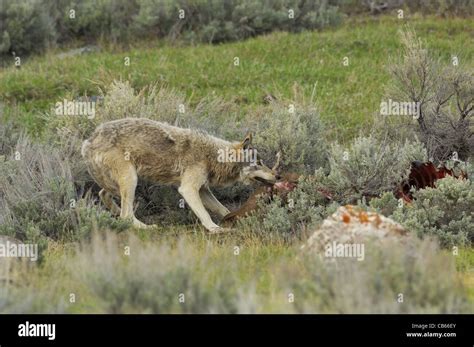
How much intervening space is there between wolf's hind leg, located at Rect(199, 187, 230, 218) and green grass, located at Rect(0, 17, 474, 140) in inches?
148

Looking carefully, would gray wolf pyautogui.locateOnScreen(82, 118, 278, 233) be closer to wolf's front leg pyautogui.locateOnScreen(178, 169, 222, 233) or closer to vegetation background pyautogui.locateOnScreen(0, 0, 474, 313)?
wolf's front leg pyautogui.locateOnScreen(178, 169, 222, 233)

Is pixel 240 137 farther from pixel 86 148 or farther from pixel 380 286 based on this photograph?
pixel 380 286

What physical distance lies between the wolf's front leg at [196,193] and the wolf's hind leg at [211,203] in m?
0.49

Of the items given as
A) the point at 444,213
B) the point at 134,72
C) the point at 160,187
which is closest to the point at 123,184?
the point at 160,187

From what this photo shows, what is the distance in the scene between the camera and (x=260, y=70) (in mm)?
22125

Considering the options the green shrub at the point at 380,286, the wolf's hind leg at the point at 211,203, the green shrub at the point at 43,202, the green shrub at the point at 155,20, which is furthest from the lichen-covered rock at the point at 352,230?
the green shrub at the point at 155,20

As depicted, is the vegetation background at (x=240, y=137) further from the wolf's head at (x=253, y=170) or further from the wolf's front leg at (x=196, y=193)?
the wolf's head at (x=253, y=170)

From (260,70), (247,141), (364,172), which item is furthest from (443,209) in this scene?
(260,70)

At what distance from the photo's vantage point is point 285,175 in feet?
49.7

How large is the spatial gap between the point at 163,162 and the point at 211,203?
38.6 inches

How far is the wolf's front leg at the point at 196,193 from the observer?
14172 mm

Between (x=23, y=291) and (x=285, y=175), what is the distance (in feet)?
20.3

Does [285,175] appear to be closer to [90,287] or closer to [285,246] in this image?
[285,246]

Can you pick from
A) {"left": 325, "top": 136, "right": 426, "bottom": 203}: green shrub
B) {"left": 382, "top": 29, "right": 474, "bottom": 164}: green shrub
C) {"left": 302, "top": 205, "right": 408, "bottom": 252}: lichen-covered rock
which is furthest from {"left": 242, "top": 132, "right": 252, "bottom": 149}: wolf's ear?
{"left": 302, "top": 205, "right": 408, "bottom": 252}: lichen-covered rock
